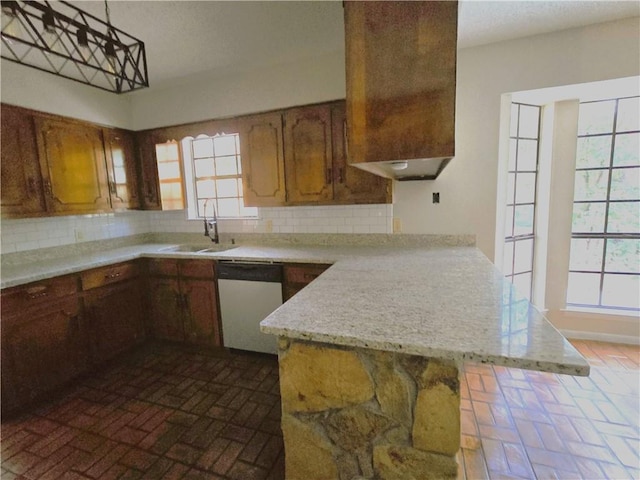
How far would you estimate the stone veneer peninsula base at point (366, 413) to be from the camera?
3.32ft

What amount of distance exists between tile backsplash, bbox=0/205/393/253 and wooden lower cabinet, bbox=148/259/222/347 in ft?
2.12

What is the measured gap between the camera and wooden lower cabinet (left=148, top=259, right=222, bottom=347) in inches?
110

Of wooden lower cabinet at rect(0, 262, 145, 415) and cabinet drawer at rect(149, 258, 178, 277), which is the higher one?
cabinet drawer at rect(149, 258, 178, 277)

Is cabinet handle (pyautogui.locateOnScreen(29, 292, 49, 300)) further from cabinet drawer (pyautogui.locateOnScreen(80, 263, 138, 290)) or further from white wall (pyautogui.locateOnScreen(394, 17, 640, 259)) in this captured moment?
white wall (pyautogui.locateOnScreen(394, 17, 640, 259))

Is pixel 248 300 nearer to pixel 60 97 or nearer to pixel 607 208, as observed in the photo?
pixel 60 97

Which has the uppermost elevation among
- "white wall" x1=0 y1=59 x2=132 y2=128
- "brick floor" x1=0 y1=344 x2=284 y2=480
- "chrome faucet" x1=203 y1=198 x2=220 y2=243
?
"white wall" x1=0 y1=59 x2=132 y2=128

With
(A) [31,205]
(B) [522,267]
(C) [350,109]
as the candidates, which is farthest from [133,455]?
(B) [522,267]

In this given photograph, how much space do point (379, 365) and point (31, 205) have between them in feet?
9.55

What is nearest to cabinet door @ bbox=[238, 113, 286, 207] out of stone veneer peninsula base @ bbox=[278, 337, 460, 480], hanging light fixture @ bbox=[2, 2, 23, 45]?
hanging light fixture @ bbox=[2, 2, 23, 45]

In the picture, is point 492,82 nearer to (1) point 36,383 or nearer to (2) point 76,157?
(2) point 76,157

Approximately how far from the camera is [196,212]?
11.5ft

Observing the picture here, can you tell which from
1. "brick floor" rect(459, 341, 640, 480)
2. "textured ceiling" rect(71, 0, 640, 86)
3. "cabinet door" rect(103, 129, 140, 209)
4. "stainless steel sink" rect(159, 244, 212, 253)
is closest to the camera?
"brick floor" rect(459, 341, 640, 480)

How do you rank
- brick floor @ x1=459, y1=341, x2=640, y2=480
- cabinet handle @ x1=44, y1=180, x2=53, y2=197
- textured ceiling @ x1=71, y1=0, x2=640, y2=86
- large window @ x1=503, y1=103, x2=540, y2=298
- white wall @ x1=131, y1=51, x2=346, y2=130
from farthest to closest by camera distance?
large window @ x1=503, y1=103, x2=540, y2=298 → white wall @ x1=131, y1=51, x2=346, y2=130 → cabinet handle @ x1=44, y1=180, x2=53, y2=197 → textured ceiling @ x1=71, y1=0, x2=640, y2=86 → brick floor @ x1=459, y1=341, x2=640, y2=480

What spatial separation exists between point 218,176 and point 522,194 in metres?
3.12
